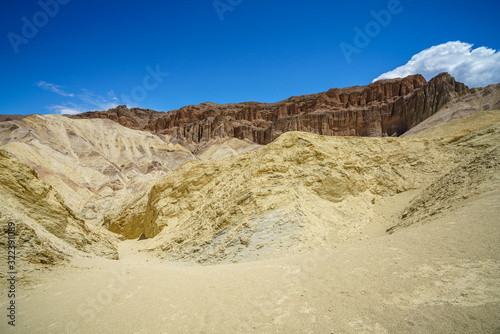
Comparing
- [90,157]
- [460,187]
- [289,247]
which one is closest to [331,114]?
[90,157]

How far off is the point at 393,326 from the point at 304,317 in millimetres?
1089

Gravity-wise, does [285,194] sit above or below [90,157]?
below

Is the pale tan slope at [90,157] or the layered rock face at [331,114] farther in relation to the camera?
the layered rock face at [331,114]

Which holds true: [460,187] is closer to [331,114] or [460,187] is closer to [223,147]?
[223,147]

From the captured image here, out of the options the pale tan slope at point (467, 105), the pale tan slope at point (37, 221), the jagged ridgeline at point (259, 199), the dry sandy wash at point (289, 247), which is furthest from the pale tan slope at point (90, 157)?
the pale tan slope at point (467, 105)

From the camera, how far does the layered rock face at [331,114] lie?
2378 inches

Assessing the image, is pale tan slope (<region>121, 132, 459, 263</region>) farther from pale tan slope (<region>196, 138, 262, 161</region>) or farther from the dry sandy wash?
pale tan slope (<region>196, 138, 262, 161</region>)

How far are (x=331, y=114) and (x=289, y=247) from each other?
74770mm

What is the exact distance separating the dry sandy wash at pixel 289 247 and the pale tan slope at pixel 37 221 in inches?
1.7

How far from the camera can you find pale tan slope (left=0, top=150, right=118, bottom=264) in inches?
232

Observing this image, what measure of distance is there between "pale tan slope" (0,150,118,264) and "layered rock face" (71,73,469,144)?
68.4m

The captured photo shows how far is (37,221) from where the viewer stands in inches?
302

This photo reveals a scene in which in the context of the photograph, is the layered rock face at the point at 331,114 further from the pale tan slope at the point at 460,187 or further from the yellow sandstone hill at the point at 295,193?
the pale tan slope at the point at 460,187

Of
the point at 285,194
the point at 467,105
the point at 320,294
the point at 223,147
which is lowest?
the point at 320,294
